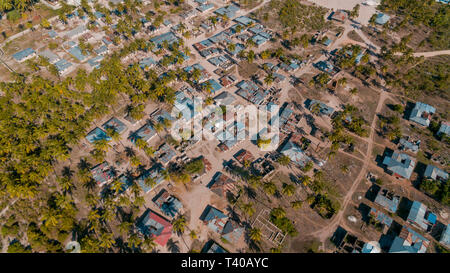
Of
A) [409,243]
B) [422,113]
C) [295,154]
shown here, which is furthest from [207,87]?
[422,113]

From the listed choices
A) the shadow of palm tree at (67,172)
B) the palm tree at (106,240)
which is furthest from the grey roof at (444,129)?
the shadow of palm tree at (67,172)

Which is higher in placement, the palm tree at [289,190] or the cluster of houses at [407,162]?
the cluster of houses at [407,162]

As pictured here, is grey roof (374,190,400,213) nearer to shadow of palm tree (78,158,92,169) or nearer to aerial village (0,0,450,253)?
aerial village (0,0,450,253)

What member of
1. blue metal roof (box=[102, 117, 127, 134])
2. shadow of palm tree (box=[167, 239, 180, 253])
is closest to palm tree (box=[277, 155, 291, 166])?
shadow of palm tree (box=[167, 239, 180, 253])

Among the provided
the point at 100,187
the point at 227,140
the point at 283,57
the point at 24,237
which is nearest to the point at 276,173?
the point at 227,140

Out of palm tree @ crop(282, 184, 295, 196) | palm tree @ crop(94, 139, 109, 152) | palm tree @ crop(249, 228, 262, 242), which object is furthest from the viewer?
palm tree @ crop(94, 139, 109, 152)

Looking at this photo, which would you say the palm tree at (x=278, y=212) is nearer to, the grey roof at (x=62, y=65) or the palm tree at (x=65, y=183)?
the palm tree at (x=65, y=183)
